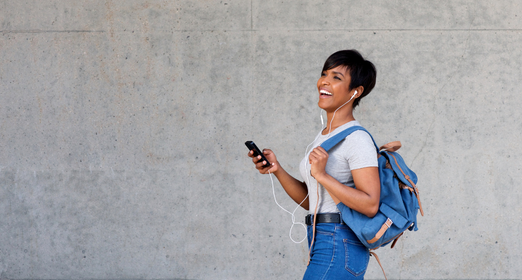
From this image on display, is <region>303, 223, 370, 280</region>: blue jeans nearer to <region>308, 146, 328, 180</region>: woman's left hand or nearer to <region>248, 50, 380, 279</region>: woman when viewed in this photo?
<region>248, 50, 380, 279</region>: woman

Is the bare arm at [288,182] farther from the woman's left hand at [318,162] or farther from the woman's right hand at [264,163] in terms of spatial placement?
the woman's left hand at [318,162]

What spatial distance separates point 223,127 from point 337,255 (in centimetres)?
214

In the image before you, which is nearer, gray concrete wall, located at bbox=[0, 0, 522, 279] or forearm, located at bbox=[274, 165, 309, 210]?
forearm, located at bbox=[274, 165, 309, 210]

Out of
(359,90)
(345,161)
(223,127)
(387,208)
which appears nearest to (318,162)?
(345,161)

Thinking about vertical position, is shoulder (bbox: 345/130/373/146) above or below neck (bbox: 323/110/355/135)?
below

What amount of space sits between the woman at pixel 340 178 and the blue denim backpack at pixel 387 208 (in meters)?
0.03

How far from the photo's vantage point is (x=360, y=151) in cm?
154

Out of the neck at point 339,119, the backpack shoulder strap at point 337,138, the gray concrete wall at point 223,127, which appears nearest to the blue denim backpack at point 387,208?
the backpack shoulder strap at point 337,138

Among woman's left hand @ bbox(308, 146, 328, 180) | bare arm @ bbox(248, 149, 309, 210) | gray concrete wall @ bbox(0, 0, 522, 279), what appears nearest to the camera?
woman's left hand @ bbox(308, 146, 328, 180)

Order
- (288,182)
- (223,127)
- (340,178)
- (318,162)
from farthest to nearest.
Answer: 1. (223,127)
2. (288,182)
3. (340,178)
4. (318,162)

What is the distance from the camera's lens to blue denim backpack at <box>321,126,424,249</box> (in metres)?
1.51

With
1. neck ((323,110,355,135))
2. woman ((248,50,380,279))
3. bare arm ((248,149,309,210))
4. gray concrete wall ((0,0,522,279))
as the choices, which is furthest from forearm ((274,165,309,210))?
gray concrete wall ((0,0,522,279))

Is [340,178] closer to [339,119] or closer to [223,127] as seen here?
[339,119]

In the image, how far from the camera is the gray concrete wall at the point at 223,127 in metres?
3.53
